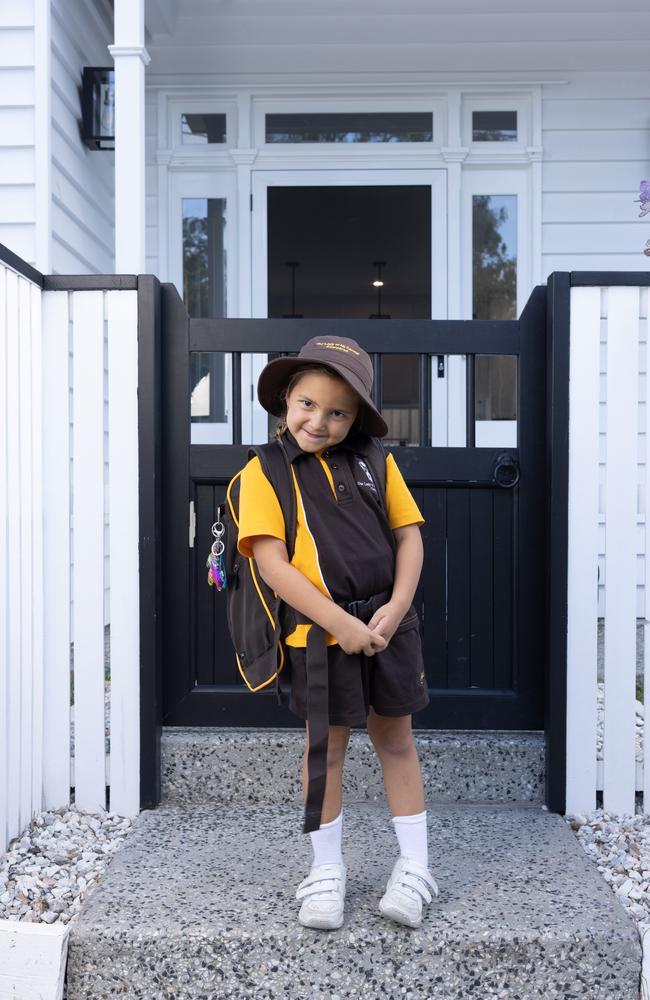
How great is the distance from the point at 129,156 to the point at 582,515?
2.01 m

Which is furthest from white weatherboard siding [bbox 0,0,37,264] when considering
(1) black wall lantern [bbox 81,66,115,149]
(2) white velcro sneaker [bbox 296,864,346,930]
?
(2) white velcro sneaker [bbox 296,864,346,930]

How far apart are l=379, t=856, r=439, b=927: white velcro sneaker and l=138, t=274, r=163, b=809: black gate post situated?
0.84m

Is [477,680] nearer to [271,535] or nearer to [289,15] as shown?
[271,535]

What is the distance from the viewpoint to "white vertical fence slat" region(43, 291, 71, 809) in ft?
7.44

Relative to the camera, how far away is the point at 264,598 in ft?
5.58

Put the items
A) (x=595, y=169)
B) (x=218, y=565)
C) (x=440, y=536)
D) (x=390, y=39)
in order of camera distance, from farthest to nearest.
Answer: (x=595, y=169) → (x=390, y=39) → (x=440, y=536) → (x=218, y=565)

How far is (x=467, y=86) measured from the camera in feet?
14.0

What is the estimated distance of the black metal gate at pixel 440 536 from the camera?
2.32m

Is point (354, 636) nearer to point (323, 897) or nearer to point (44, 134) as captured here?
point (323, 897)

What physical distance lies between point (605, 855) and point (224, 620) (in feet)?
3.84

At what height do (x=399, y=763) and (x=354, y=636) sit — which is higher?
(x=354, y=636)

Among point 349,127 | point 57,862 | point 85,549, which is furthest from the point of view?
point 349,127

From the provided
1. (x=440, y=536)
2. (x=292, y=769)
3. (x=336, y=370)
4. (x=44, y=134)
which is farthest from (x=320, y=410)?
(x=44, y=134)

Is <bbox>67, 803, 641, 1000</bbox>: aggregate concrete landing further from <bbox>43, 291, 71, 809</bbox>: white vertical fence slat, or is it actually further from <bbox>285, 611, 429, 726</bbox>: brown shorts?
<bbox>43, 291, 71, 809</bbox>: white vertical fence slat
